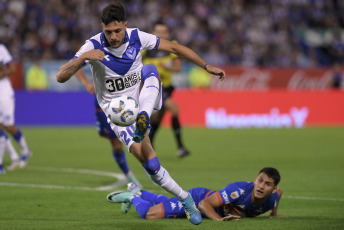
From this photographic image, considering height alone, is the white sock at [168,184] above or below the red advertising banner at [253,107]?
above

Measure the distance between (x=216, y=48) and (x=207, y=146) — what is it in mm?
10486

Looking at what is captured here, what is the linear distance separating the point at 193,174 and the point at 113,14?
16.7 ft

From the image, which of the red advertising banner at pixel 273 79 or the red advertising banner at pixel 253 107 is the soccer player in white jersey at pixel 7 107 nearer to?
the red advertising banner at pixel 253 107

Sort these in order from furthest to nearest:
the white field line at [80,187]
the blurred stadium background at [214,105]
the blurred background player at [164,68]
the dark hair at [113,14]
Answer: the blurred background player at [164,68], the white field line at [80,187], the blurred stadium background at [214,105], the dark hair at [113,14]

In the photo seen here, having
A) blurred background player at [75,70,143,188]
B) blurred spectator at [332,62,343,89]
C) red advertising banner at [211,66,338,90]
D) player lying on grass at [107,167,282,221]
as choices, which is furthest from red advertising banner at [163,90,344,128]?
player lying on grass at [107,167,282,221]

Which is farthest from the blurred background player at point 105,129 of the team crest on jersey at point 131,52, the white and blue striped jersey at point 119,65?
the team crest on jersey at point 131,52

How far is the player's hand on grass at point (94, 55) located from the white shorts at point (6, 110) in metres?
5.65

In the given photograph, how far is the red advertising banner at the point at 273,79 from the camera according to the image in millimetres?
24781

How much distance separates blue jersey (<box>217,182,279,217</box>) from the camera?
21.9 feet

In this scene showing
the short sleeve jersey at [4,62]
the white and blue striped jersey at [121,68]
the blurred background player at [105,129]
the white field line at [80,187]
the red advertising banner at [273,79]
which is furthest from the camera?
the red advertising banner at [273,79]

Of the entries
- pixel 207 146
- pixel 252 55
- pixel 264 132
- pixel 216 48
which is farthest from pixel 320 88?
pixel 207 146

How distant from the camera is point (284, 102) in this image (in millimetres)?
20828

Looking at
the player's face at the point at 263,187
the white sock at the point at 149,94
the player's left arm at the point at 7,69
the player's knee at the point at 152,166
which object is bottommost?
the player's face at the point at 263,187

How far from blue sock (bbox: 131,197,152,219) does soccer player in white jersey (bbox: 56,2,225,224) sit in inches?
27.8
